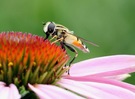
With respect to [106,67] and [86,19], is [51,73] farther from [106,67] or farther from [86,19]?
[86,19]

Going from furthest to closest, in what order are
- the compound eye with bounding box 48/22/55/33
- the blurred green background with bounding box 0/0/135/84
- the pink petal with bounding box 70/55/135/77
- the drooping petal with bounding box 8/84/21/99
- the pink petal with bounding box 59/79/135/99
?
the blurred green background with bounding box 0/0/135/84 → the compound eye with bounding box 48/22/55/33 → the pink petal with bounding box 70/55/135/77 → the pink petal with bounding box 59/79/135/99 → the drooping petal with bounding box 8/84/21/99

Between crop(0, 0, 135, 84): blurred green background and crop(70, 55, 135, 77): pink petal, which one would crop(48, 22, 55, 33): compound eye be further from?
crop(0, 0, 135, 84): blurred green background

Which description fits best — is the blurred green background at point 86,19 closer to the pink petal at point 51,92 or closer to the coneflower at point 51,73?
the coneflower at point 51,73

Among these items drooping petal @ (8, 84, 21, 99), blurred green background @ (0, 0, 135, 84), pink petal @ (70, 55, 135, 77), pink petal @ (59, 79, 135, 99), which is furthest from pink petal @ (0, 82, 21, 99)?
blurred green background @ (0, 0, 135, 84)

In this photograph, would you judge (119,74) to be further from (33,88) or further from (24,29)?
(24,29)

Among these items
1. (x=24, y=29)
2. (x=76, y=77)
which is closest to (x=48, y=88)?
(x=76, y=77)

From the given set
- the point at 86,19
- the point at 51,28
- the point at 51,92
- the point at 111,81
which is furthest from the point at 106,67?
the point at 86,19
